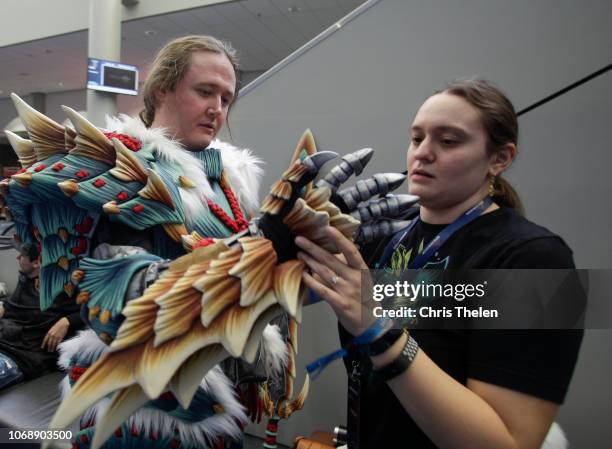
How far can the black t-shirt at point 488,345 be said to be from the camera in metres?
0.51

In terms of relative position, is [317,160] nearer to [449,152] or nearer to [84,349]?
[449,152]

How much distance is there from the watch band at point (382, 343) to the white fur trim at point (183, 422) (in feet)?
1.45

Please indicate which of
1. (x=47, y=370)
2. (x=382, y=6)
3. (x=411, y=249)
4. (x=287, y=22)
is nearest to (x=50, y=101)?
(x=287, y=22)

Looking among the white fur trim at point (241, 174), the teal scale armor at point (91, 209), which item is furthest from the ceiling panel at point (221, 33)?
the teal scale armor at point (91, 209)

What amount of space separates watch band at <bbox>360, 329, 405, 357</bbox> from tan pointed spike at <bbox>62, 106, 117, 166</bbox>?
0.58m

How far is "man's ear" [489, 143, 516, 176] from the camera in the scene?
26.1 inches

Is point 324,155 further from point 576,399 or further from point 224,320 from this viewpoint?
point 576,399

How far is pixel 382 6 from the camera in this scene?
57.6 inches

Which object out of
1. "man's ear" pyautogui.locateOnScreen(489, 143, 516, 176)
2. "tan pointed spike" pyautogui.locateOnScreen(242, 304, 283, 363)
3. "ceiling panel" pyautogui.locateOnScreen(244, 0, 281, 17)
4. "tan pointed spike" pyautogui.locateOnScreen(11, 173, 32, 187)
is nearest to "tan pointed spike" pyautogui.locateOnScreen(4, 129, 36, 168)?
"tan pointed spike" pyautogui.locateOnScreen(11, 173, 32, 187)

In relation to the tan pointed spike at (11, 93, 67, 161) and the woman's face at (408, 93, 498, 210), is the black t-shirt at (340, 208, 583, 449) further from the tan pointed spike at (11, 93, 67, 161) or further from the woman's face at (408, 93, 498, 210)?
the tan pointed spike at (11, 93, 67, 161)

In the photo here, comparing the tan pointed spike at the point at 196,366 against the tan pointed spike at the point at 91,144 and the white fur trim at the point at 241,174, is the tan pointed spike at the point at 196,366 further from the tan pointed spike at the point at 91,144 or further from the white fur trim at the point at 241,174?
the white fur trim at the point at 241,174

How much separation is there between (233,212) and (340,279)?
525 mm

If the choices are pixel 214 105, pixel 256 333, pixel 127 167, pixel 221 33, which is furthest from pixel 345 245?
pixel 221 33

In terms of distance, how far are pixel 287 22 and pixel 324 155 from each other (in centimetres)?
570
